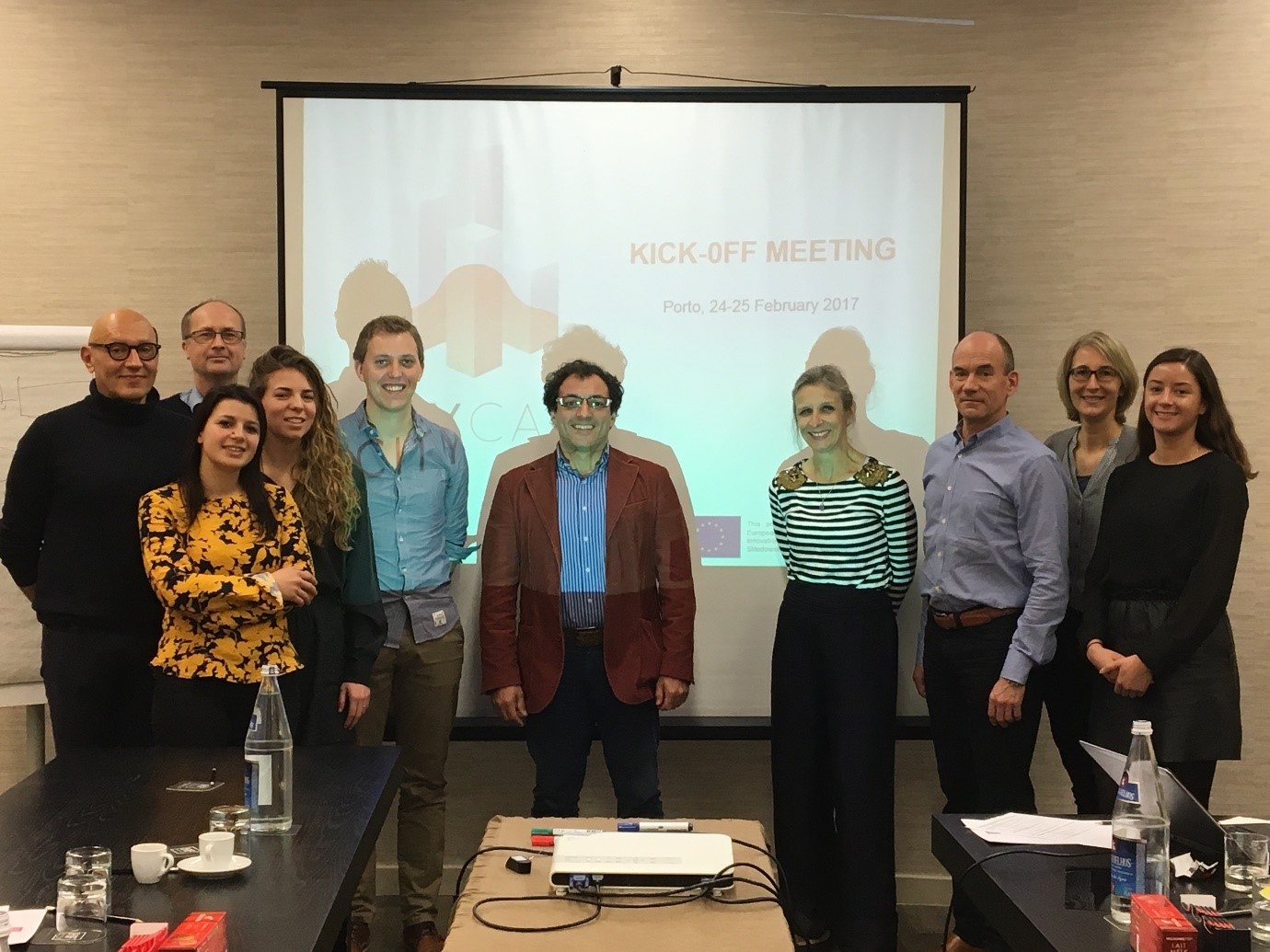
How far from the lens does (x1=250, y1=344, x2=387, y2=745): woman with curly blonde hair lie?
2809mm

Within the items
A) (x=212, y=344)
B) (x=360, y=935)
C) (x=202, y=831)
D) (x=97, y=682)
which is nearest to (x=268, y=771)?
(x=202, y=831)

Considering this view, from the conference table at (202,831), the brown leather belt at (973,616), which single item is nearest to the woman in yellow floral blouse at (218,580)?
the conference table at (202,831)

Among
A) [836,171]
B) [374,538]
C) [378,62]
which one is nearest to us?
[374,538]

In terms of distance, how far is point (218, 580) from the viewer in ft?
8.16

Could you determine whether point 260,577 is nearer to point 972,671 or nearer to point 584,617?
point 584,617

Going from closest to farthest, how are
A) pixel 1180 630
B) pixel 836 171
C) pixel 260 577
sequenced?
pixel 260 577
pixel 1180 630
pixel 836 171

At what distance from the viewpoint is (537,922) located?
5.81ft

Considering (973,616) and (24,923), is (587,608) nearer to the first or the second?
(973,616)

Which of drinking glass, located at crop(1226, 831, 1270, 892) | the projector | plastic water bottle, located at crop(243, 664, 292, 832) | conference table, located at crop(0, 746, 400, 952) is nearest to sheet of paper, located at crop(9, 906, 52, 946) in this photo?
conference table, located at crop(0, 746, 400, 952)

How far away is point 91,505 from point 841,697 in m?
1.98

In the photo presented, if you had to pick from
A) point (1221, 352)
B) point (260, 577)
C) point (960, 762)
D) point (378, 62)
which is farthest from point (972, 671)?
point (378, 62)

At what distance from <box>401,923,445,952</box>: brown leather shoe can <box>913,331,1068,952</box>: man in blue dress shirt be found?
4.67ft

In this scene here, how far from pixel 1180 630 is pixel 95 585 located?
100 inches

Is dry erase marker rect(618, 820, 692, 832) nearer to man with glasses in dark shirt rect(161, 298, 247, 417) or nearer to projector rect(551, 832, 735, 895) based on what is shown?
projector rect(551, 832, 735, 895)
